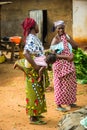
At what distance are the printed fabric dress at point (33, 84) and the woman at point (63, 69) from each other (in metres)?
0.83

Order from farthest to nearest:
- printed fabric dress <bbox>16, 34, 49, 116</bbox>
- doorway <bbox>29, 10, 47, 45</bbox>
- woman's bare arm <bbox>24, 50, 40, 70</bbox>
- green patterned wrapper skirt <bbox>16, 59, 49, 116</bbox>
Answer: doorway <bbox>29, 10, 47, 45</bbox> < green patterned wrapper skirt <bbox>16, 59, 49, 116</bbox> < printed fabric dress <bbox>16, 34, 49, 116</bbox> < woman's bare arm <bbox>24, 50, 40, 70</bbox>

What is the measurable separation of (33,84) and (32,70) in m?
0.25

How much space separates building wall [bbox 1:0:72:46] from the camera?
19.1m

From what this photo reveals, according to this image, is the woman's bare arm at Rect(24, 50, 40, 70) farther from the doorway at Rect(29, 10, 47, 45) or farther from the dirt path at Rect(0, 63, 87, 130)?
the doorway at Rect(29, 10, 47, 45)

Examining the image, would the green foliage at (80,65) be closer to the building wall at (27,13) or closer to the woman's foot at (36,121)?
the woman's foot at (36,121)

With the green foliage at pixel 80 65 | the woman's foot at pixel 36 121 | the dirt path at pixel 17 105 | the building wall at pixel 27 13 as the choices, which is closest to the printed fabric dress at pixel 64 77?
the dirt path at pixel 17 105

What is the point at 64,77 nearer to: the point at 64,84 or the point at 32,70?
the point at 64,84

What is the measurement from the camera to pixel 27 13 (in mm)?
20203

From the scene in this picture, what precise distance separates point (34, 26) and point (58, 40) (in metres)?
1.06

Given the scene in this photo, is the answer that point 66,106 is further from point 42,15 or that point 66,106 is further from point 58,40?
point 42,15

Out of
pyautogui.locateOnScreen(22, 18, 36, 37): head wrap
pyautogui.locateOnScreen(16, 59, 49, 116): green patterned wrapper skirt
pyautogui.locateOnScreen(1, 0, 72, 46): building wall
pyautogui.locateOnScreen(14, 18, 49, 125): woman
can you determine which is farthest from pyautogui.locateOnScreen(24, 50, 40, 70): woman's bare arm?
pyautogui.locateOnScreen(1, 0, 72, 46): building wall

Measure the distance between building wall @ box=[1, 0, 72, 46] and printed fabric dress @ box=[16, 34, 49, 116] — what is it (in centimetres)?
1299

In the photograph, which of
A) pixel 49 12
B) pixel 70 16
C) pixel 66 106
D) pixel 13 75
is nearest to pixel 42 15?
pixel 49 12

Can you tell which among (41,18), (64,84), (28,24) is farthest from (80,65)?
(41,18)
